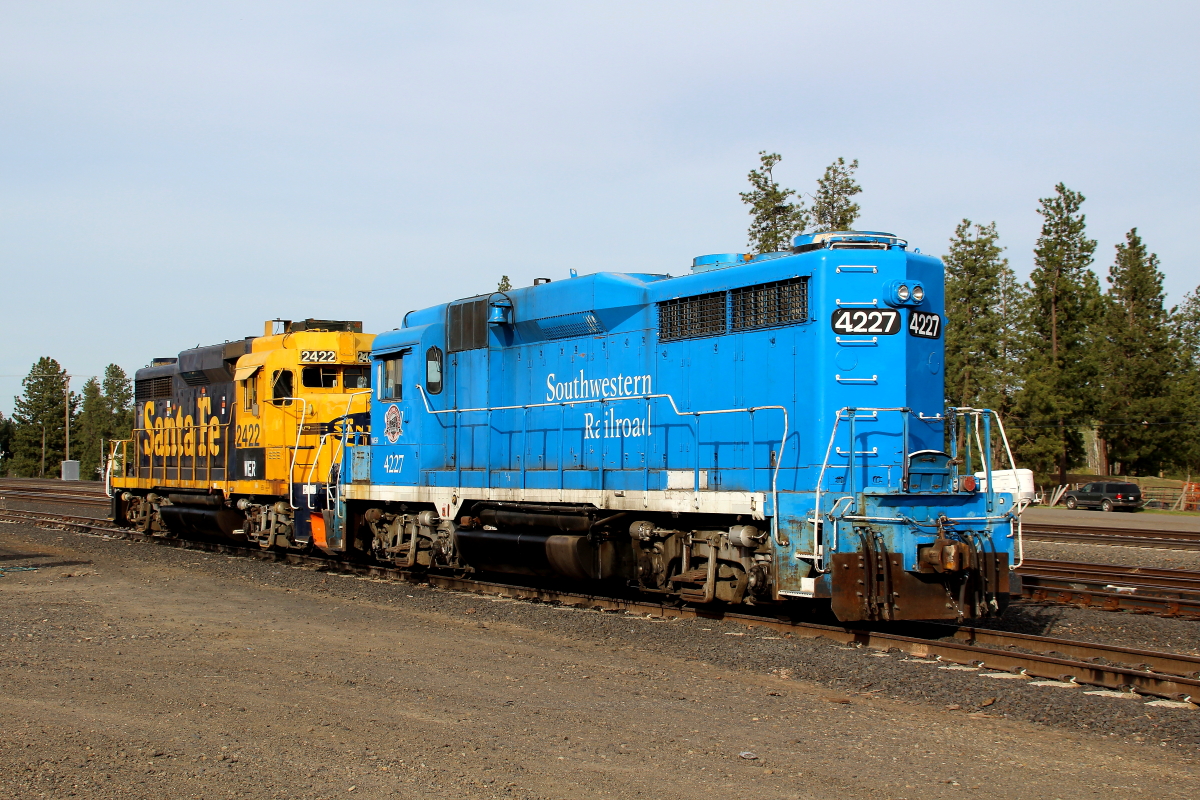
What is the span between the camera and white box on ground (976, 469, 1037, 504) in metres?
9.18

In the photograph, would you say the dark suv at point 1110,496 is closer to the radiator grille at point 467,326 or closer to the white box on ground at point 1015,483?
the white box on ground at point 1015,483

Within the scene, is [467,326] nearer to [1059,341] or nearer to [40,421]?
[1059,341]

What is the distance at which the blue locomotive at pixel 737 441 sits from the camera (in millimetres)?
8625

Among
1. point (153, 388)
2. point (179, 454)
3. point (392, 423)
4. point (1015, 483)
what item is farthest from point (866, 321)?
point (153, 388)

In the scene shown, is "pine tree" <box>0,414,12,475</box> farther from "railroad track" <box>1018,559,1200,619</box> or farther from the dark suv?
"railroad track" <box>1018,559,1200,619</box>

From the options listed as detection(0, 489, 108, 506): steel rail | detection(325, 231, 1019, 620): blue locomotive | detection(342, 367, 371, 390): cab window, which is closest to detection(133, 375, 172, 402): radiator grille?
detection(342, 367, 371, 390): cab window

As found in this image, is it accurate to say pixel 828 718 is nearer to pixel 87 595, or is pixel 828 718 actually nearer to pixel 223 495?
pixel 87 595

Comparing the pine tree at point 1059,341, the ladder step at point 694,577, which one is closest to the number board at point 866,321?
the ladder step at point 694,577

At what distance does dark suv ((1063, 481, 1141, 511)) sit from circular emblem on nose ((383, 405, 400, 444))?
29972 mm

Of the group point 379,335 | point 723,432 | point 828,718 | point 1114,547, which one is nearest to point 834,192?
point 1114,547

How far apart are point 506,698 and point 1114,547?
1659 cm

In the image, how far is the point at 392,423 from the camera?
45.8ft

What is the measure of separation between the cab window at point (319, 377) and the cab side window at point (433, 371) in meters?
3.90

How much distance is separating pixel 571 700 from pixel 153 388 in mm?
17481
